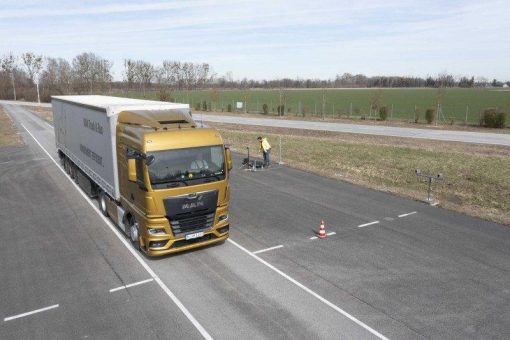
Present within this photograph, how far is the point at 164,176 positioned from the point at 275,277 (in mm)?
3326

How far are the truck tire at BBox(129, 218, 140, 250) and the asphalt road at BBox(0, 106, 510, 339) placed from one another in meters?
0.35

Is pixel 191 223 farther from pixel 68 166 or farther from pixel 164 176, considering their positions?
pixel 68 166

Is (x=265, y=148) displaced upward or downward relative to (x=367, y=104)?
downward

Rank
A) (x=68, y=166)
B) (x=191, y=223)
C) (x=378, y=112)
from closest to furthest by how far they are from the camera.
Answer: (x=191, y=223) → (x=68, y=166) → (x=378, y=112)

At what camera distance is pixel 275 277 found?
862 cm

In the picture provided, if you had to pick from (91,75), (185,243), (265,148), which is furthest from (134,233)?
(91,75)

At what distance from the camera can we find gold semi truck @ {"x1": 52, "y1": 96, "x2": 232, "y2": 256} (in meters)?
8.80

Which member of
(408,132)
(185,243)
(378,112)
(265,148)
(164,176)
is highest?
(378,112)

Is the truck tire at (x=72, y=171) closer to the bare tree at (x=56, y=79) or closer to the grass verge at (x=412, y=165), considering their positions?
the grass verge at (x=412, y=165)

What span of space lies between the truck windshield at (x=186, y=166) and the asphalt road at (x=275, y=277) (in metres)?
1.99

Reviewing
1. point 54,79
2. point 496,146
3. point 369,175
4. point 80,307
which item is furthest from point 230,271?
point 54,79

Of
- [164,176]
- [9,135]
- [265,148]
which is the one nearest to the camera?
[164,176]

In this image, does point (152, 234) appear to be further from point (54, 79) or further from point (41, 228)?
point (54, 79)

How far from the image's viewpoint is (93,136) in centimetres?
1223
